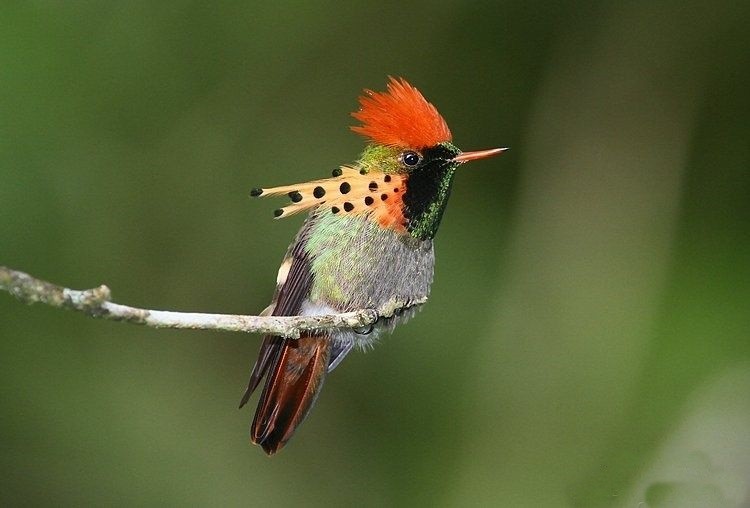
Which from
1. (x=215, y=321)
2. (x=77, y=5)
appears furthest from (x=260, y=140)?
(x=215, y=321)

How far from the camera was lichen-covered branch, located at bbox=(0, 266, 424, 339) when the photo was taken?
1.87 metres

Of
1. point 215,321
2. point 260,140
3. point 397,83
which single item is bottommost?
point 215,321

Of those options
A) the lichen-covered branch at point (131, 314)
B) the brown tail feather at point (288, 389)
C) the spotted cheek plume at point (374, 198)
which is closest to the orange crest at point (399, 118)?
the spotted cheek plume at point (374, 198)

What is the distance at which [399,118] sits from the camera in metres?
3.00

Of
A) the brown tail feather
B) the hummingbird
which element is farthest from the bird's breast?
the brown tail feather

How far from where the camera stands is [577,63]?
4.99 m

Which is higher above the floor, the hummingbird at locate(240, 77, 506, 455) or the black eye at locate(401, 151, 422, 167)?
the black eye at locate(401, 151, 422, 167)

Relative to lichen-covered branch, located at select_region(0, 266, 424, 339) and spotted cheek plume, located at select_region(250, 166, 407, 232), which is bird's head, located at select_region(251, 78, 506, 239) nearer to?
spotted cheek plume, located at select_region(250, 166, 407, 232)

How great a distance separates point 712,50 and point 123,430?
348cm

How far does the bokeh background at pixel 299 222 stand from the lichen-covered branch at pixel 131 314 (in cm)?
191

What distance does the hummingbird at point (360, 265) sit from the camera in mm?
3234

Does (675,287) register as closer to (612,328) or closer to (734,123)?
(612,328)

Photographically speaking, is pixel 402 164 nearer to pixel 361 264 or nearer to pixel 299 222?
pixel 361 264

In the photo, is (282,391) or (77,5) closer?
(282,391)
